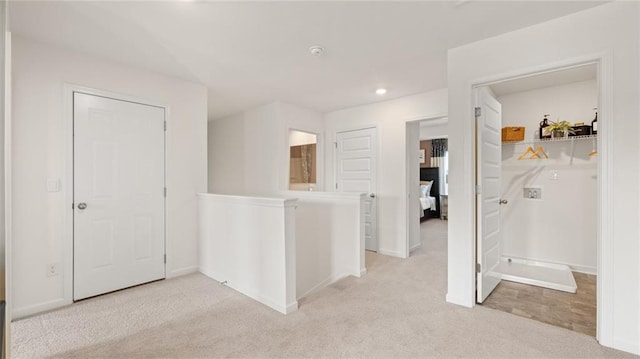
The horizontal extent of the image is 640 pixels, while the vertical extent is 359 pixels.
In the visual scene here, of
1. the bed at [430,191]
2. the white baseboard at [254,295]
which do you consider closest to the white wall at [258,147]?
the white baseboard at [254,295]

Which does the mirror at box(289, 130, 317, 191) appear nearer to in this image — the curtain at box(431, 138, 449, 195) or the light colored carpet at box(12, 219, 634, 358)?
the light colored carpet at box(12, 219, 634, 358)

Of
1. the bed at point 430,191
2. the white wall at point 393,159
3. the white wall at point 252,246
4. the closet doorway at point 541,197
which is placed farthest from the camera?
the bed at point 430,191

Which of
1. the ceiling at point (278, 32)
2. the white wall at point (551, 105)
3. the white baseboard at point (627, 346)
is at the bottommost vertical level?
the white baseboard at point (627, 346)

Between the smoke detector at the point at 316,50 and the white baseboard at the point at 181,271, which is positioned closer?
the smoke detector at the point at 316,50

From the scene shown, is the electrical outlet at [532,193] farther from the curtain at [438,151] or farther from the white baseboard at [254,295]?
the curtain at [438,151]

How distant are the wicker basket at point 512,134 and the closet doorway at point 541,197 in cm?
1

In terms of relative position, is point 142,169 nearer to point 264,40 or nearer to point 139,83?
point 139,83

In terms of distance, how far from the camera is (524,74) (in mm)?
2277

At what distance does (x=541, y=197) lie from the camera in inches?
145

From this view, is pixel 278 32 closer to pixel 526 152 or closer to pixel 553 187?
pixel 526 152

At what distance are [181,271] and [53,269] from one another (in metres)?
1.15

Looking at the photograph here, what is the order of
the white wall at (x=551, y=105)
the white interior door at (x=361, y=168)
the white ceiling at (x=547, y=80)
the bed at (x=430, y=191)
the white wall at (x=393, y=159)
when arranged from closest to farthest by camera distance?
the white ceiling at (x=547, y=80)
the white wall at (x=551, y=105)
the white wall at (x=393, y=159)
the white interior door at (x=361, y=168)
the bed at (x=430, y=191)

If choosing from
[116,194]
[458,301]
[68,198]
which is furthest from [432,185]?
[68,198]

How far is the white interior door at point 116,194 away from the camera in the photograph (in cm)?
272
